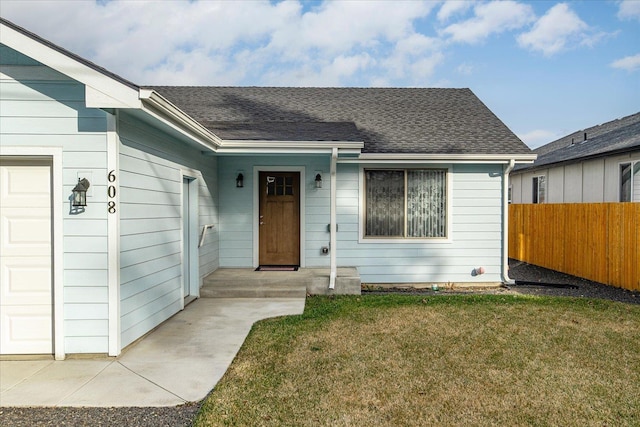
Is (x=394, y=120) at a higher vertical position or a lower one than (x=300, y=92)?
lower

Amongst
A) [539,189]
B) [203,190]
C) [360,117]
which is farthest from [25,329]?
[539,189]

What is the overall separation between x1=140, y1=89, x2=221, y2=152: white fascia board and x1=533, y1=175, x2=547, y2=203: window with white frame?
440 inches

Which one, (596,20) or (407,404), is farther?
(596,20)

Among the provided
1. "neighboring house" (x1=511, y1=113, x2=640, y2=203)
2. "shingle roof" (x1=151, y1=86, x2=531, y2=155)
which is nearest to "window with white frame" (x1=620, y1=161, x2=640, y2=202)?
"neighboring house" (x1=511, y1=113, x2=640, y2=203)

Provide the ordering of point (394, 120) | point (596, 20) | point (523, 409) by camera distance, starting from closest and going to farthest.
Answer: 1. point (523, 409)
2. point (394, 120)
3. point (596, 20)

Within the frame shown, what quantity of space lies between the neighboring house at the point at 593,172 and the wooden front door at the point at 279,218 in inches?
293

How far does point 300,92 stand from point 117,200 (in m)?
7.09

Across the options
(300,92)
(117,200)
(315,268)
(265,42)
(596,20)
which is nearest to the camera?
(117,200)

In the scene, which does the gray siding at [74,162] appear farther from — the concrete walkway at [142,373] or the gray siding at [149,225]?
the concrete walkway at [142,373]

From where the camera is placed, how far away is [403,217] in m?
7.84

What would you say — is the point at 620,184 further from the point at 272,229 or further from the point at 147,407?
the point at 147,407

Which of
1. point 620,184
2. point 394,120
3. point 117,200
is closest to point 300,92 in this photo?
point 394,120

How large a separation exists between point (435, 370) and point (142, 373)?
2688 millimetres

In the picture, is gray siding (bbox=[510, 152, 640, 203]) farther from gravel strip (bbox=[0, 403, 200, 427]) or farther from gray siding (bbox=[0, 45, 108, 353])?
gray siding (bbox=[0, 45, 108, 353])
